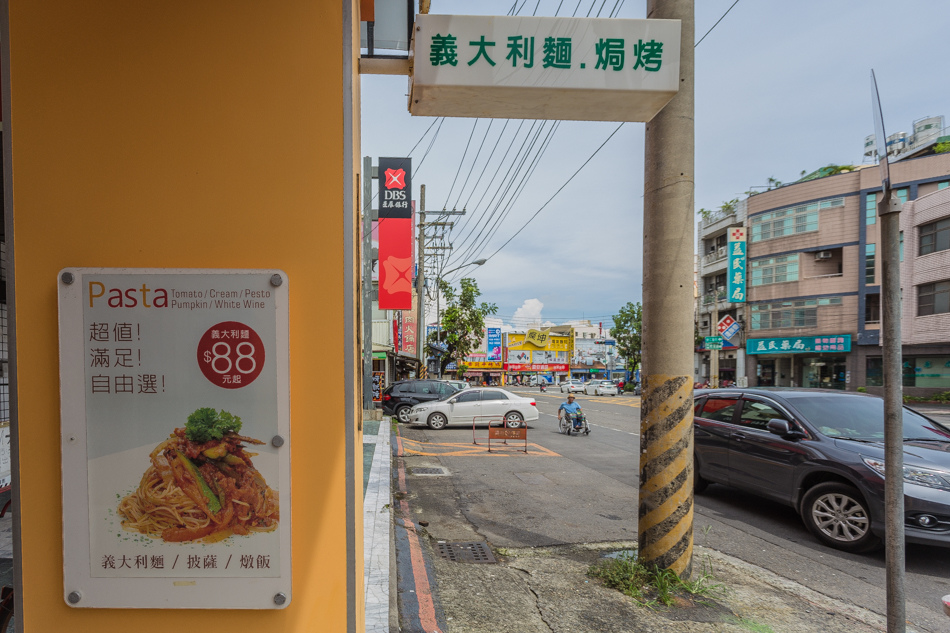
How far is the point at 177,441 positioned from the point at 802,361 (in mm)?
41679

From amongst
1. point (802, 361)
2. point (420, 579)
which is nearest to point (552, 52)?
point (420, 579)

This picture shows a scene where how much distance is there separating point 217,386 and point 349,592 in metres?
0.90

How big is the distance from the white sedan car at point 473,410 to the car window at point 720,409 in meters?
8.83

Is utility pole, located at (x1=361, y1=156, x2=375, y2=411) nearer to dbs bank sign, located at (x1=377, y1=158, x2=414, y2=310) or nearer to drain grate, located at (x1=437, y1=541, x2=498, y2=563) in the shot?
dbs bank sign, located at (x1=377, y1=158, x2=414, y2=310)

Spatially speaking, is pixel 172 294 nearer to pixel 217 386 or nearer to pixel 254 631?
pixel 217 386

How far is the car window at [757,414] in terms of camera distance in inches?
263

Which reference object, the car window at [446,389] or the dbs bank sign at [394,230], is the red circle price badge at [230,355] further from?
the car window at [446,389]

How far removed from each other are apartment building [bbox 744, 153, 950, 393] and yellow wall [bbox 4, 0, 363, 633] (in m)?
36.2

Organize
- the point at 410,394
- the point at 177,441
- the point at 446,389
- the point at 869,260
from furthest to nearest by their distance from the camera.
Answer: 1. the point at 869,260
2. the point at 446,389
3. the point at 410,394
4. the point at 177,441

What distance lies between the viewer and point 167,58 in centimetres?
199

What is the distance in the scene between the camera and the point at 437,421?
54.3 ft

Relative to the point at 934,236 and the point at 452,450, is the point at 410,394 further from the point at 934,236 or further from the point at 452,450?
the point at 934,236

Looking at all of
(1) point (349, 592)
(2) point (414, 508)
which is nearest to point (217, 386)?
(1) point (349, 592)

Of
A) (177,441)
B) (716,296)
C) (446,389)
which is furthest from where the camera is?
(716,296)
